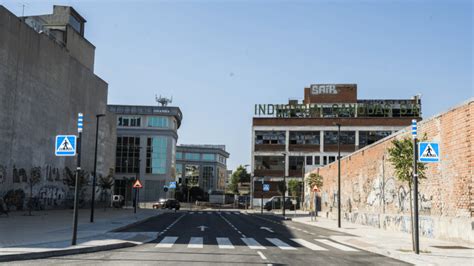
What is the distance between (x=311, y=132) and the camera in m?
89.4

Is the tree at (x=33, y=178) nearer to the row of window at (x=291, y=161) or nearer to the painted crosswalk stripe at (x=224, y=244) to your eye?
the painted crosswalk stripe at (x=224, y=244)

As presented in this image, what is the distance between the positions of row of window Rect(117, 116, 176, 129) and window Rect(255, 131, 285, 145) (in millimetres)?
19541

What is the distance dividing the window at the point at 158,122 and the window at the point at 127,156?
163 inches

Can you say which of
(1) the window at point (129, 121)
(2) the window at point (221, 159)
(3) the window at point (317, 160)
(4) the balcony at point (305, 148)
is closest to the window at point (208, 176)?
(2) the window at point (221, 159)

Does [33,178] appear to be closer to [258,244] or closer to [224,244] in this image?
[224,244]

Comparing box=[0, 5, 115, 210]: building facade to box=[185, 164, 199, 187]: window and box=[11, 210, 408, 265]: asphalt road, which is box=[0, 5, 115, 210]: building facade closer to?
box=[11, 210, 408, 265]: asphalt road

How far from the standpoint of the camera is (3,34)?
37156 mm

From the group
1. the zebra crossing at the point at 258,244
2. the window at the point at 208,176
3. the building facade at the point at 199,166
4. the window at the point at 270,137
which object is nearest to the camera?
the zebra crossing at the point at 258,244

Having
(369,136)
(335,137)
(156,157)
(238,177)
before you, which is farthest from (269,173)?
(238,177)

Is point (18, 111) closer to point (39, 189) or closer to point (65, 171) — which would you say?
point (39, 189)

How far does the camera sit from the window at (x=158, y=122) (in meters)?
97.8

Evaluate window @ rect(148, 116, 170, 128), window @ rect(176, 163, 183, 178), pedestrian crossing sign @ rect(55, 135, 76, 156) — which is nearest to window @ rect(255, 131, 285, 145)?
window @ rect(148, 116, 170, 128)

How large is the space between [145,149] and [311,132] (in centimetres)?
3270

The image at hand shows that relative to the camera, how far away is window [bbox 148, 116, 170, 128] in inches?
3851
